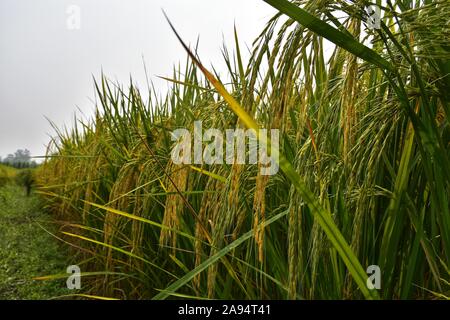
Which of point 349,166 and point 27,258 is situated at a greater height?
point 349,166

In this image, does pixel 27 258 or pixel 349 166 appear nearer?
pixel 349 166

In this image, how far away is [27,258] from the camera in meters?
5.91

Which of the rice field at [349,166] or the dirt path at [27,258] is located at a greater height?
the rice field at [349,166]

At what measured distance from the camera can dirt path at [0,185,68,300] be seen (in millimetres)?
4746

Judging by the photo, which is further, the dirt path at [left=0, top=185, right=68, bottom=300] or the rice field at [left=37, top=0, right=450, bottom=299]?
the dirt path at [left=0, top=185, right=68, bottom=300]

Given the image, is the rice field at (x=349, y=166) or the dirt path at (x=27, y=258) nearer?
the rice field at (x=349, y=166)

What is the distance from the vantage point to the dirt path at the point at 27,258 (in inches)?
187
